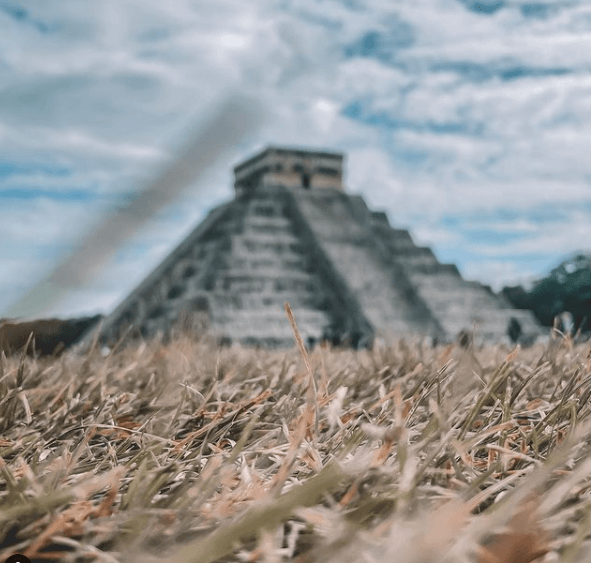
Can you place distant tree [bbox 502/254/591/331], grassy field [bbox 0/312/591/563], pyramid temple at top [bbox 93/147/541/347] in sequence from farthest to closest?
distant tree [bbox 502/254/591/331] → pyramid temple at top [bbox 93/147/541/347] → grassy field [bbox 0/312/591/563]

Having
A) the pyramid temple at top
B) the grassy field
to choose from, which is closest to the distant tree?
the pyramid temple at top

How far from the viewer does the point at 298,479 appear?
1193 mm

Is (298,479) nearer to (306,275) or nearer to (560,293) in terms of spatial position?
(306,275)

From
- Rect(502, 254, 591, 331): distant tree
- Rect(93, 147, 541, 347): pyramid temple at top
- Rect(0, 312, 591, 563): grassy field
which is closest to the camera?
Rect(0, 312, 591, 563): grassy field

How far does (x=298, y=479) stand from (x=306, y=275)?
2536 centimetres

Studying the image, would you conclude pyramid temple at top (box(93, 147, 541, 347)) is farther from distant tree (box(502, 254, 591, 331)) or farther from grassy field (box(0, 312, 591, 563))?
grassy field (box(0, 312, 591, 563))

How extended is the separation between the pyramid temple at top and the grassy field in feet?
64.0

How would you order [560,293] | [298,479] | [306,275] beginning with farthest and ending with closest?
1. [560,293]
2. [306,275]
3. [298,479]

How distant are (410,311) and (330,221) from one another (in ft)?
17.2

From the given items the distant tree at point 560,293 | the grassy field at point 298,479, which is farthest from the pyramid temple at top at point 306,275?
the grassy field at point 298,479

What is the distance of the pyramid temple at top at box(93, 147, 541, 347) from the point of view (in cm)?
2352

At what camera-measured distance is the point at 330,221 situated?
29.0m

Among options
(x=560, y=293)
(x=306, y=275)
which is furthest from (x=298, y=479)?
(x=560, y=293)

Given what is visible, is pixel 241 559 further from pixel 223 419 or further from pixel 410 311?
pixel 410 311
